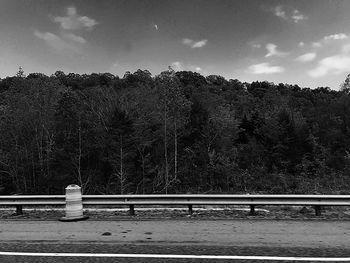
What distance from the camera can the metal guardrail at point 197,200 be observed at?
37.8 feet

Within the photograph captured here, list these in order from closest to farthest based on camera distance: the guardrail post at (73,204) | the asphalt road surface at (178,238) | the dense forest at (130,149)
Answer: the asphalt road surface at (178,238) → the guardrail post at (73,204) → the dense forest at (130,149)

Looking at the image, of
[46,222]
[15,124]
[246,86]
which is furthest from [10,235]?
[246,86]

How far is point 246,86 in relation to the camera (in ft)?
397

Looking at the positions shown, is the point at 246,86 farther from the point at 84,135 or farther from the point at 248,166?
the point at 84,135

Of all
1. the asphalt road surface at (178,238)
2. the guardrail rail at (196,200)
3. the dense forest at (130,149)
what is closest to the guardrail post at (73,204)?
the asphalt road surface at (178,238)

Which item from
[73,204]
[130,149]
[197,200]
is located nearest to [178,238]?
[73,204]

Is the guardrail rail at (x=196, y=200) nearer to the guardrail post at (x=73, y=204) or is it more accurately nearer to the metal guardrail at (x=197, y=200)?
the metal guardrail at (x=197, y=200)

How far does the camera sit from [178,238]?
809 centimetres

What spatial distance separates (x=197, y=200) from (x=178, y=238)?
14.0 feet

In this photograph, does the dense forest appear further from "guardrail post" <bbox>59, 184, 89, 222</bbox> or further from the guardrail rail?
"guardrail post" <bbox>59, 184, 89, 222</bbox>

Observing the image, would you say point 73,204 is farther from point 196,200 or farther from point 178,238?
point 178,238

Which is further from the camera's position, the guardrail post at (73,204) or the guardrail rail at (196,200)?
the guardrail rail at (196,200)

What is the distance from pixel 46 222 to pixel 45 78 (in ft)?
141

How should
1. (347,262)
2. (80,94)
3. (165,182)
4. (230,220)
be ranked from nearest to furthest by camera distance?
(347,262), (230,220), (165,182), (80,94)
